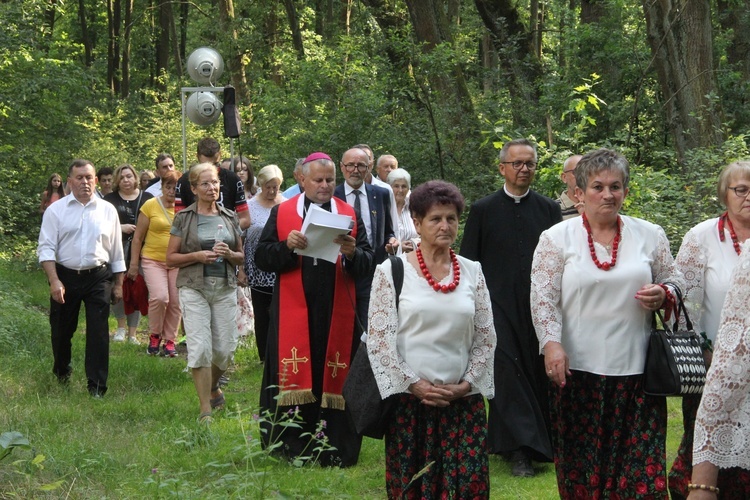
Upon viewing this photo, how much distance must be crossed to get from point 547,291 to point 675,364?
76cm

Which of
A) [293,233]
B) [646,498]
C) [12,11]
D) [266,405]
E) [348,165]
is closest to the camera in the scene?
[646,498]

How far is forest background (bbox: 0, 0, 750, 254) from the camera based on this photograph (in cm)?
1541

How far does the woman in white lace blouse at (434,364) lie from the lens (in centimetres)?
577

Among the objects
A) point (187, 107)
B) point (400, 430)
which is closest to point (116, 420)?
point (400, 430)

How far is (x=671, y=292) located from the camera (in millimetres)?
5750

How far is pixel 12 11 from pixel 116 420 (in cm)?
1289

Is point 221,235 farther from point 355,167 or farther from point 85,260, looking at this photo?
point 85,260

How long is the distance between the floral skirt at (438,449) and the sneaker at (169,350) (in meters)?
7.91

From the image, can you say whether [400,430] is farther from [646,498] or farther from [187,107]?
[187,107]

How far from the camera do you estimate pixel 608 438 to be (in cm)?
588

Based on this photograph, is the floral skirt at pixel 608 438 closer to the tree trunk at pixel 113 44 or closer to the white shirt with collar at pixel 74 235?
the white shirt with collar at pixel 74 235

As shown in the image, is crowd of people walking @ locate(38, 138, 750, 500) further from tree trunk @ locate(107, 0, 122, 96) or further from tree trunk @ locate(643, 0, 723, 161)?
tree trunk @ locate(107, 0, 122, 96)

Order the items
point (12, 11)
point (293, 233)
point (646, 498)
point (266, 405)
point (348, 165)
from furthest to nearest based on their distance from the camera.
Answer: point (12, 11) < point (348, 165) < point (266, 405) < point (293, 233) < point (646, 498)

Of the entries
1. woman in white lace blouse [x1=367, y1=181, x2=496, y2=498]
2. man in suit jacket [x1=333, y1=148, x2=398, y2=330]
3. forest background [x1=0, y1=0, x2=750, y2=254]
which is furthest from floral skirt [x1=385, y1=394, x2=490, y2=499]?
forest background [x1=0, y1=0, x2=750, y2=254]
